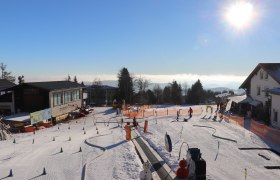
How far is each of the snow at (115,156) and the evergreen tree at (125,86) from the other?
2175 inches

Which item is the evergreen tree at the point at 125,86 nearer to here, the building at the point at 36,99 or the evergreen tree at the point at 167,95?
the evergreen tree at the point at 167,95

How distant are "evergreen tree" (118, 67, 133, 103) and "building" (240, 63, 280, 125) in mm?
41885

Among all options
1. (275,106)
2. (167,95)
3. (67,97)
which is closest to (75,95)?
(67,97)

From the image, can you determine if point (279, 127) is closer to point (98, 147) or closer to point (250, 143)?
point (250, 143)

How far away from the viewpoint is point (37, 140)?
1071 inches

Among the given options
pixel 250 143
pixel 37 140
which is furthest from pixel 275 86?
pixel 37 140

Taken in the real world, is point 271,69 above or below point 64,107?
above

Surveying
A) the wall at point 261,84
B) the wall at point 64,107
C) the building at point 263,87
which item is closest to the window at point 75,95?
the wall at point 64,107

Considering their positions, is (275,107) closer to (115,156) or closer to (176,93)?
(115,156)

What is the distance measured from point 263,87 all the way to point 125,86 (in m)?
48.0

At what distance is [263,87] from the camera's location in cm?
4281

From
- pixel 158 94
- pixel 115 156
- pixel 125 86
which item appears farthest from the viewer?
pixel 158 94

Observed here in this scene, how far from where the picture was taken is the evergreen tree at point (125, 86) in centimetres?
8600

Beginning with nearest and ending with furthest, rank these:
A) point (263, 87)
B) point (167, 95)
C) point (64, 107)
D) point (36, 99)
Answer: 1. point (263, 87)
2. point (36, 99)
3. point (64, 107)
4. point (167, 95)
